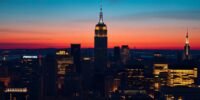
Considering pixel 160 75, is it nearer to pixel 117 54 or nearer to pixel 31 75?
pixel 117 54

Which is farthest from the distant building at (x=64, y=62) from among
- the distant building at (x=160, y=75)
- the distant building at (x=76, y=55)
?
the distant building at (x=160, y=75)

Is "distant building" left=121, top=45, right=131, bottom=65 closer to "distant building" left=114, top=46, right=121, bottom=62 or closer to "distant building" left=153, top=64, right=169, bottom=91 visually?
"distant building" left=114, top=46, right=121, bottom=62

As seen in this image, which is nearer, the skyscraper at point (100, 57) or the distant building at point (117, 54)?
the skyscraper at point (100, 57)

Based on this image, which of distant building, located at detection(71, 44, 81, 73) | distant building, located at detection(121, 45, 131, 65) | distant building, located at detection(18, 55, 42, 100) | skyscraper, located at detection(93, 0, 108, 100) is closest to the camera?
distant building, located at detection(18, 55, 42, 100)

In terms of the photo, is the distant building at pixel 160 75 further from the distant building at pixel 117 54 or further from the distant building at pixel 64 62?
the distant building at pixel 117 54

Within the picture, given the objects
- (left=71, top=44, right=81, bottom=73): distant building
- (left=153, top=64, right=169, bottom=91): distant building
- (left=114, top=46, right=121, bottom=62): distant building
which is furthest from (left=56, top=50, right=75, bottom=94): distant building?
(left=114, top=46, right=121, bottom=62): distant building

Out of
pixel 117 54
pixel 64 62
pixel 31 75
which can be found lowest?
pixel 31 75

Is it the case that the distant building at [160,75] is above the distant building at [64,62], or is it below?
below

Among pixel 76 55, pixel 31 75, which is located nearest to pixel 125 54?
pixel 76 55
